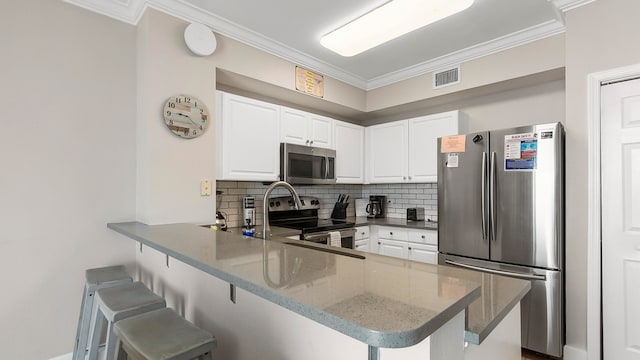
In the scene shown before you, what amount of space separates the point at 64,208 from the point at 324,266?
81.0 inches

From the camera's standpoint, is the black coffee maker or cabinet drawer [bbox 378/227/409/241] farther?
the black coffee maker

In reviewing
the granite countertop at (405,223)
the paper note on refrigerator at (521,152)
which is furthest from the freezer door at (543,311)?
the granite countertop at (405,223)

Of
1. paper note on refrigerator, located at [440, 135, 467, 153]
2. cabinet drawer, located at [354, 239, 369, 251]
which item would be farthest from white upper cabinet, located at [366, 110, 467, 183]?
cabinet drawer, located at [354, 239, 369, 251]

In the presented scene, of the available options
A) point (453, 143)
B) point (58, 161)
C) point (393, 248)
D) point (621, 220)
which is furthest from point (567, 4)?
point (58, 161)

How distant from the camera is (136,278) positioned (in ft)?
7.76

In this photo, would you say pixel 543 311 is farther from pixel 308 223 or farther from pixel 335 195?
pixel 335 195

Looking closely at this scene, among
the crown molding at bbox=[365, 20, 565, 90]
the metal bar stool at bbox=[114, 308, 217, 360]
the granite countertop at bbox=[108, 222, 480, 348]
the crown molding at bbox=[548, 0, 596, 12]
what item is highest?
the crown molding at bbox=[548, 0, 596, 12]

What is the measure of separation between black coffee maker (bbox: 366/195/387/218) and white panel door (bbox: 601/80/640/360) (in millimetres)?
2336

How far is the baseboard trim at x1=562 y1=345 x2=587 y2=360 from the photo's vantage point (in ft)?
7.03

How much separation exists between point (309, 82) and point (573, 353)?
3168mm

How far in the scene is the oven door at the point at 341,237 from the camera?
2.91 metres

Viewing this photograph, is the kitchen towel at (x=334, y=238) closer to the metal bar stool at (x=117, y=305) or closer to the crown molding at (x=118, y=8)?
the metal bar stool at (x=117, y=305)

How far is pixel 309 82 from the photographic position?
10.6 ft

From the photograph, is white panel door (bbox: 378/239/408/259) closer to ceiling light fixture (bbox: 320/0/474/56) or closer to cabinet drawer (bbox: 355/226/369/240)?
cabinet drawer (bbox: 355/226/369/240)
